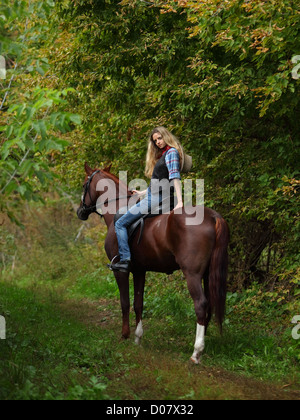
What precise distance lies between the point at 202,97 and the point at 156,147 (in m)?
1.04

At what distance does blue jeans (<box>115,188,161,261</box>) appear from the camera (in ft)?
22.4

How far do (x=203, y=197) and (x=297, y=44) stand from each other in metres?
3.23

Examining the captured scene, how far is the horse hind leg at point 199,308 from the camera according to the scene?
5.88 m

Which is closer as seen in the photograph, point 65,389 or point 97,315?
point 65,389

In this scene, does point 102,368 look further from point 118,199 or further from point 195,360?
point 118,199

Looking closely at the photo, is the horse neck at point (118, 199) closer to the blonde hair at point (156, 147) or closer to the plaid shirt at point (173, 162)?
the blonde hair at point (156, 147)

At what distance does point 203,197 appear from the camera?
28.0 feet

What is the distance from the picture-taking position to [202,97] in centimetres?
711

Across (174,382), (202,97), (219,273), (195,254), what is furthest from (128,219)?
(174,382)

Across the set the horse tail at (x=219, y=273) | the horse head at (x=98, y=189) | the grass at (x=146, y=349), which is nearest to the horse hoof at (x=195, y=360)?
the grass at (x=146, y=349)

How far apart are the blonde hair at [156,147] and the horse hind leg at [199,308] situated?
1.66 meters

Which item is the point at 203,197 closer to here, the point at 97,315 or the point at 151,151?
the point at 151,151

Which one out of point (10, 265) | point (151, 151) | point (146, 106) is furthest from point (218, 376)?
point (10, 265)

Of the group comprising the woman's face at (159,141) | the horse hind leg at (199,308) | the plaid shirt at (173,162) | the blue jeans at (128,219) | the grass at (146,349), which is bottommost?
the grass at (146,349)
